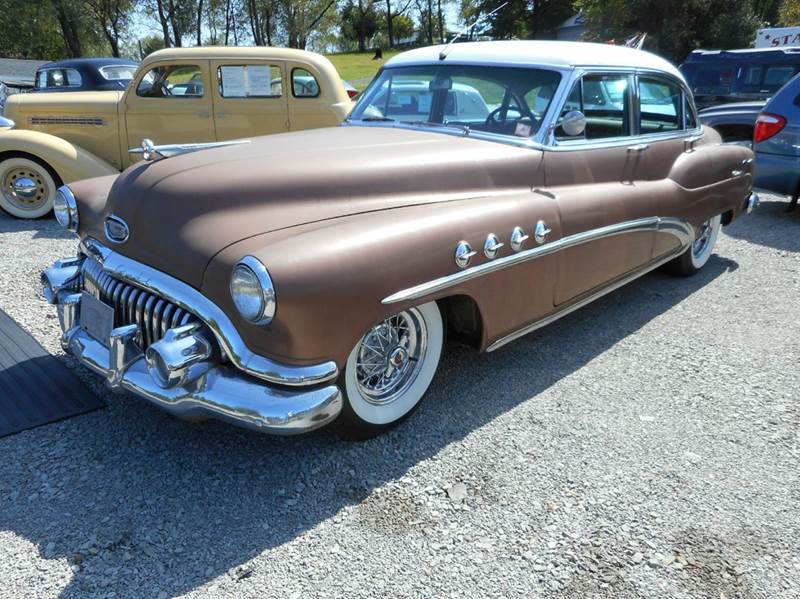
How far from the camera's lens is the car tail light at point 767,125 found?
22.1ft

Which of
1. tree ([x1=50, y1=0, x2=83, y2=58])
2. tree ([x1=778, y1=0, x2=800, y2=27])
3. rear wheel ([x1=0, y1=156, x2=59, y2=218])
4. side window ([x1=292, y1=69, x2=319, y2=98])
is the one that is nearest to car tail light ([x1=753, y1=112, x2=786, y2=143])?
side window ([x1=292, y1=69, x2=319, y2=98])

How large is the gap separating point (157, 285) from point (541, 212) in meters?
1.87

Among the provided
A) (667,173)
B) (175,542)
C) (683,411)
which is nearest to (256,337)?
(175,542)

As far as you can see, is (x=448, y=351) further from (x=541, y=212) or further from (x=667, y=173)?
(x=667, y=173)

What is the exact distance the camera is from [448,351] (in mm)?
3859

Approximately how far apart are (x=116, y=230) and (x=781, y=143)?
21.9 feet

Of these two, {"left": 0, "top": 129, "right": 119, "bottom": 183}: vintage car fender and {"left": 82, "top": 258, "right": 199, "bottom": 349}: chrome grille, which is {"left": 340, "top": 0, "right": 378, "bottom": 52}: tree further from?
{"left": 82, "top": 258, "right": 199, "bottom": 349}: chrome grille

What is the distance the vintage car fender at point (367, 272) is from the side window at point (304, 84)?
15.9ft

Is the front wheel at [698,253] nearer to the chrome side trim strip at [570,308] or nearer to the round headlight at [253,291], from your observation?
the chrome side trim strip at [570,308]

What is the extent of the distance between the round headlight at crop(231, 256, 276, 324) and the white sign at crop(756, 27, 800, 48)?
18085 millimetres

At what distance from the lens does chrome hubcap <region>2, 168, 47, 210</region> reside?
6766mm

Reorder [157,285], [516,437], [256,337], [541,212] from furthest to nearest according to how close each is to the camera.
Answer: [541,212], [516,437], [157,285], [256,337]

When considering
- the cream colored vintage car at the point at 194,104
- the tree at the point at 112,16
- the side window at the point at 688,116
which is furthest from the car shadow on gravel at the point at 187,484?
the tree at the point at 112,16

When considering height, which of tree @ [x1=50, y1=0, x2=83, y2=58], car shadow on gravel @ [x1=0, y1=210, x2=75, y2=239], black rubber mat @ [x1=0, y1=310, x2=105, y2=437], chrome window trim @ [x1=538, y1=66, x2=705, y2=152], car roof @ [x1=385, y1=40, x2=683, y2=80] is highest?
tree @ [x1=50, y1=0, x2=83, y2=58]
